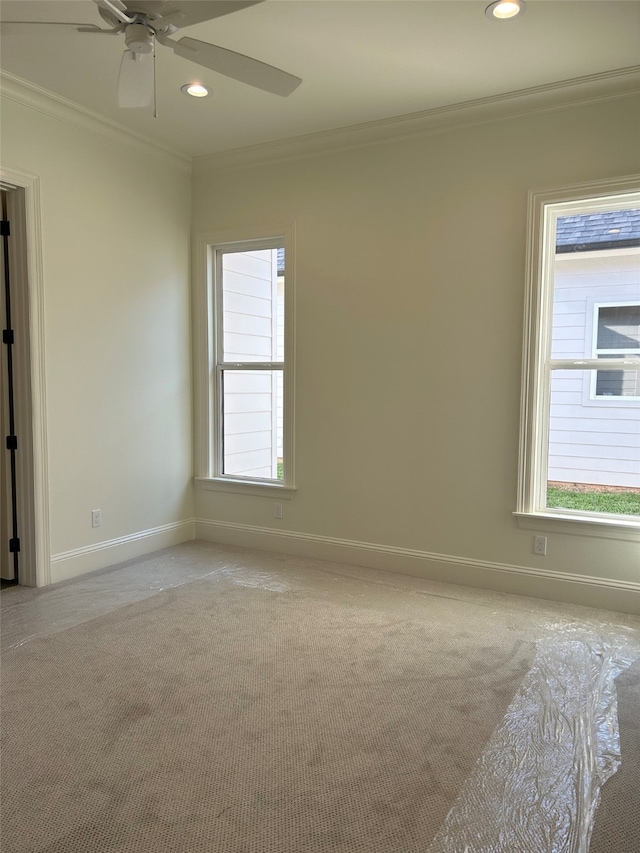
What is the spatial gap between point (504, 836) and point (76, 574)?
3017 mm

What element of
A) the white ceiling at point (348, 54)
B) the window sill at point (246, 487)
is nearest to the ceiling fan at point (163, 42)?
the white ceiling at point (348, 54)

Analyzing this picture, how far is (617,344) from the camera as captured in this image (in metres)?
3.40

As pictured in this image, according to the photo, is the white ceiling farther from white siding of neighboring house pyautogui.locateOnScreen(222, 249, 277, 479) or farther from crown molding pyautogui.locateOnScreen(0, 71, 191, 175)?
white siding of neighboring house pyautogui.locateOnScreen(222, 249, 277, 479)

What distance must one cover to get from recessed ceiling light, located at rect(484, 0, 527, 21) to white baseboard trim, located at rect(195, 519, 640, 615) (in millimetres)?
2881

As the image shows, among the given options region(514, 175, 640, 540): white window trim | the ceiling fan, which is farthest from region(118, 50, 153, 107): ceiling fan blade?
region(514, 175, 640, 540): white window trim

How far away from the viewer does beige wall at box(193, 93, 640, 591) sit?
11.4 feet

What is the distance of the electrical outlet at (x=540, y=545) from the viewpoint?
11.6ft

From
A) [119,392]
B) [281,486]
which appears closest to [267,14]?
[119,392]

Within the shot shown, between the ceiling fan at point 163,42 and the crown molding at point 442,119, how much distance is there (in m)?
1.57

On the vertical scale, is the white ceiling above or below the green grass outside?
above

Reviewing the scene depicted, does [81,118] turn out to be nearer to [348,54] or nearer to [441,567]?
[348,54]

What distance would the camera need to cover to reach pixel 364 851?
64.6 inches

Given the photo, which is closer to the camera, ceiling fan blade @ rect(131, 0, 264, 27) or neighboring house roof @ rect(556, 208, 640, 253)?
ceiling fan blade @ rect(131, 0, 264, 27)

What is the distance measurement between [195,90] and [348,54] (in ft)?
3.05
